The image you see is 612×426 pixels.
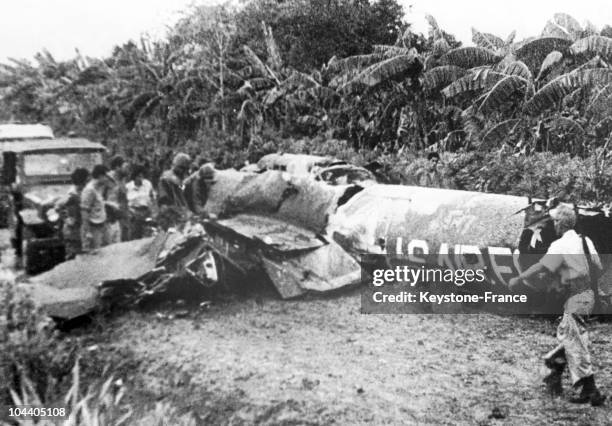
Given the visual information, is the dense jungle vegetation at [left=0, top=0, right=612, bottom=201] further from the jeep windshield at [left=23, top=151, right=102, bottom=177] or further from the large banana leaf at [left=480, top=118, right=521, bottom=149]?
the jeep windshield at [left=23, top=151, right=102, bottom=177]

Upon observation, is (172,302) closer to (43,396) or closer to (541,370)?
(43,396)

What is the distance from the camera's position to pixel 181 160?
4711 millimetres

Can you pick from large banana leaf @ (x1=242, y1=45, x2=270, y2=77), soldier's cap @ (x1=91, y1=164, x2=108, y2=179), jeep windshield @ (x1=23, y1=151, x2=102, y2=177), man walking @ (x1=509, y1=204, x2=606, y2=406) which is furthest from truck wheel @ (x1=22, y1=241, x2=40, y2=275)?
man walking @ (x1=509, y1=204, x2=606, y2=406)

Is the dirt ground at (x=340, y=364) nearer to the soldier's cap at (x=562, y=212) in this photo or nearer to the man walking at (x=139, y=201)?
the soldier's cap at (x=562, y=212)

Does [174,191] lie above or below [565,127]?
below

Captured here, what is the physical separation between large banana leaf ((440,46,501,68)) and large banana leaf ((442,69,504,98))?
171 mm

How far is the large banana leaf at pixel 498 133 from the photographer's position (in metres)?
6.62

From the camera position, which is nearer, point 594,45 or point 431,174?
point 431,174

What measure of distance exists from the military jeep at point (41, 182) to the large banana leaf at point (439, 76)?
3.16 m

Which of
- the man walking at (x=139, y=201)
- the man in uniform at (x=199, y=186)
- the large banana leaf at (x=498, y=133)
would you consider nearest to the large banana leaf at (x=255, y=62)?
the man in uniform at (x=199, y=186)

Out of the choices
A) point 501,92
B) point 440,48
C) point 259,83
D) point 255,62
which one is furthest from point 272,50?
point 501,92

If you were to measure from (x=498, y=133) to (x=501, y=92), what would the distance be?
1.54ft

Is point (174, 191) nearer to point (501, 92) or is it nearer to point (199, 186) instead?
point (199, 186)

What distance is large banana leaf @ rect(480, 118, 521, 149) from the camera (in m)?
6.62
